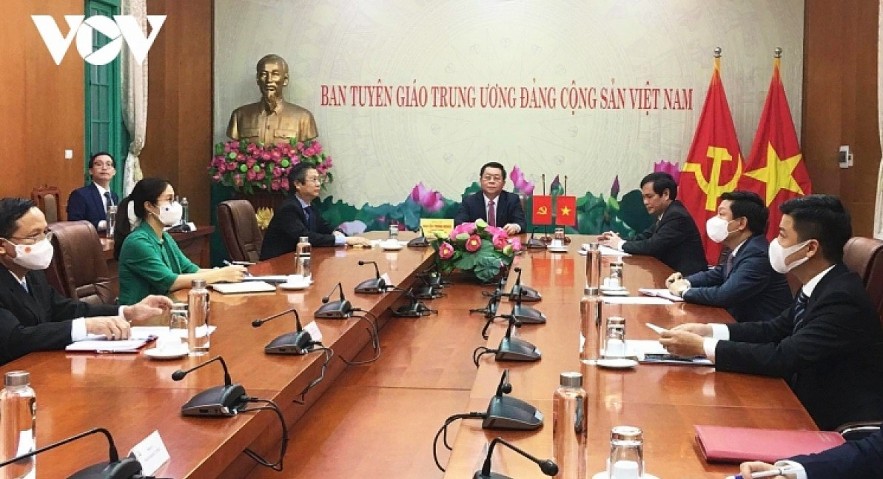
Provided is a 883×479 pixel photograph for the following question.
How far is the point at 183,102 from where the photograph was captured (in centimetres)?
890

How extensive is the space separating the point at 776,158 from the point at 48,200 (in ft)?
18.4

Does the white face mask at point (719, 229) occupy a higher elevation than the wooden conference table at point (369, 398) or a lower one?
higher

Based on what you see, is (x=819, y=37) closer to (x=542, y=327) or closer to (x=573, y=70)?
(x=573, y=70)

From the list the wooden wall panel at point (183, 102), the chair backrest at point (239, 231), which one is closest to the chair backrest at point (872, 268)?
the chair backrest at point (239, 231)

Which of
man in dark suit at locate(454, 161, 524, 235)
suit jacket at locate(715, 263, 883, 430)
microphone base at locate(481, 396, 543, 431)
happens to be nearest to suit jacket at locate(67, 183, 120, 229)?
man in dark suit at locate(454, 161, 524, 235)

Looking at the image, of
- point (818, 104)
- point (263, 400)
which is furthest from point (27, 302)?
point (818, 104)

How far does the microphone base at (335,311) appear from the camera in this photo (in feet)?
11.3

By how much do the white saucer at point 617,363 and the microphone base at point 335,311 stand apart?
104 centimetres

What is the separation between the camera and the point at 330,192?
912 cm

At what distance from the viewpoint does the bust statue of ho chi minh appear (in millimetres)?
8695

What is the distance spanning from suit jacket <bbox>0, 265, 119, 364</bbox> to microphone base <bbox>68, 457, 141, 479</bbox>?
1319 mm

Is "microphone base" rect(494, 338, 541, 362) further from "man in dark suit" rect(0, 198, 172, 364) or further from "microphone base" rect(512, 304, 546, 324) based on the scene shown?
"man in dark suit" rect(0, 198, 172, 364)

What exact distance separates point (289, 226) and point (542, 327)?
3.09 meters

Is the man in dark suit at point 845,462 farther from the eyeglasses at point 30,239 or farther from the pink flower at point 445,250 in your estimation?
the pink flower at point 445,250
